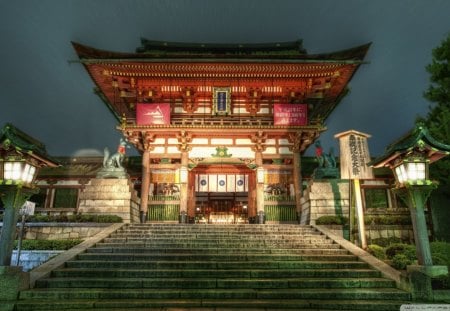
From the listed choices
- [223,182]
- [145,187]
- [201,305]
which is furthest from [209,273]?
[223,182]

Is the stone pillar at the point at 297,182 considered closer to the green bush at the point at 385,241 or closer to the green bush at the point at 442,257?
the green bush at the point at 385,241

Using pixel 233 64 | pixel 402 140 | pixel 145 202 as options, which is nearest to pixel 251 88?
pixel 233 64

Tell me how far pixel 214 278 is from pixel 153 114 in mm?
12888

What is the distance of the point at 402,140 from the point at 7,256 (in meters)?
11.0

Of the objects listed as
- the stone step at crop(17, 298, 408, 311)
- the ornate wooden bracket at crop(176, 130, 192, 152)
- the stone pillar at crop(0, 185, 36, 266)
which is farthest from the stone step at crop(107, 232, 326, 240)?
the ornate wooden bracket at crop(176, 130, 192, 152)

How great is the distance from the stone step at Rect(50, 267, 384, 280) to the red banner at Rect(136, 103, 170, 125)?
37.9 feet

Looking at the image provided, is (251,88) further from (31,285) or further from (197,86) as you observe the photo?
(31,285)

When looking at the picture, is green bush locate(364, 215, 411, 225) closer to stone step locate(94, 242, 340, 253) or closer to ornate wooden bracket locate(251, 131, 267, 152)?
stone step locate(94, 242, 340, 253)

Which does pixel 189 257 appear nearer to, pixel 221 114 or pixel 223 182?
pixel 223 182

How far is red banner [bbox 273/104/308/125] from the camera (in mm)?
18875

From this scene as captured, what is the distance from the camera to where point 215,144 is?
65.0 ft

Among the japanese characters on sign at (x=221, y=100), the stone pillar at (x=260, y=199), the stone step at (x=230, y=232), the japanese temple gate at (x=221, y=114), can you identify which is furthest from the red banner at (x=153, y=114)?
the stone step at (x=230, y=232)

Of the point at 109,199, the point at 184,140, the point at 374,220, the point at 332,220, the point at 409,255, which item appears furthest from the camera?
the point at 184,140

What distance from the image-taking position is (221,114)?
19.6 meters
